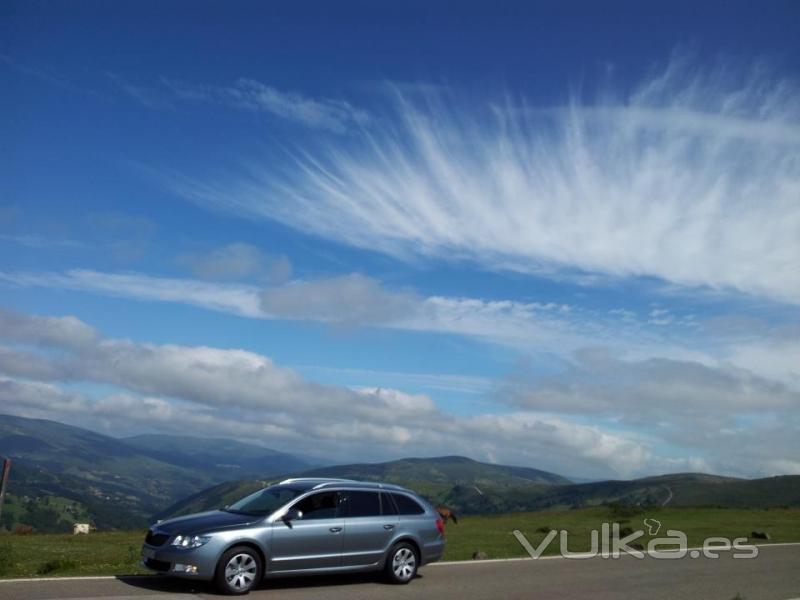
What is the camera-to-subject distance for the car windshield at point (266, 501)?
46.2ft

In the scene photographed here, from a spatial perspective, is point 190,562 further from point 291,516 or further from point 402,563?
point 402,563

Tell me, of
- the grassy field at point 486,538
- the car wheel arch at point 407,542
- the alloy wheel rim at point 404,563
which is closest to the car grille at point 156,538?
the grassy field at point 486,538

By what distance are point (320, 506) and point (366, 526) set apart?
97 centimetres

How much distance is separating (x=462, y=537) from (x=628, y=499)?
154 m

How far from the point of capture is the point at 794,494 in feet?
389

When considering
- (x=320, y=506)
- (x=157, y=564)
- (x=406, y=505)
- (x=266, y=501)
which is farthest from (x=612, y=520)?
(x=157, y=564)

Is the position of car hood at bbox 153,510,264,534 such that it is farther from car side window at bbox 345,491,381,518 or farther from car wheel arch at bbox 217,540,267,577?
car side window at bbox 345,491,381,518

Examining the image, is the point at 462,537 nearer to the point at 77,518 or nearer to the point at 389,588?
the point at 389,588

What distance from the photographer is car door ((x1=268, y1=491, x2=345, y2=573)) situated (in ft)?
44.1

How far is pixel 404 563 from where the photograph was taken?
589 inches

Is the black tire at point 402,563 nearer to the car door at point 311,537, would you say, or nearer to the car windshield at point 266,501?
the car door at point 311,537

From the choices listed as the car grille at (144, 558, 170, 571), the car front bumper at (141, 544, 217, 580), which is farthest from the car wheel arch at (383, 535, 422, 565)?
the car grille at (144, 558, 170, 571)

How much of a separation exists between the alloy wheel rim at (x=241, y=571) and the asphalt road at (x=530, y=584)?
0.28 m

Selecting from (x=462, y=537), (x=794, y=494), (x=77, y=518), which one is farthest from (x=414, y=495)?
(x=77, y=518)
